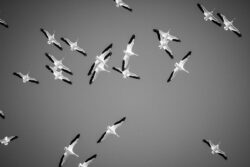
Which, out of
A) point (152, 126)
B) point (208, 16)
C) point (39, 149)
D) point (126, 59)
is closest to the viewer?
point (208, 16)

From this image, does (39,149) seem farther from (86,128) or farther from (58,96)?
(58,96)

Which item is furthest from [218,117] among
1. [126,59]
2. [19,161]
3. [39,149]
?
[126,59]

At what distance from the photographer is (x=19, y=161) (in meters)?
76.0

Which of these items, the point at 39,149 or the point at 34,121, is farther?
the point at 34,121

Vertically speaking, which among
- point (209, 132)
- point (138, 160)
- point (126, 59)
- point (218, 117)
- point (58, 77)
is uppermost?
point (218, 117)

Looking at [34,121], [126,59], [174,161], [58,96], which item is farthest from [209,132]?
[126,59]

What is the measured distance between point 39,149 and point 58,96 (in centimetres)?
7545

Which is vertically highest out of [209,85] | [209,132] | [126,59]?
[209,85]

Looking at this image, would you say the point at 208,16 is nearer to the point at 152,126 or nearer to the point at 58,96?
the point at 152,126

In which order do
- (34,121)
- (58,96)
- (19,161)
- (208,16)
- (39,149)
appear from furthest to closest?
(58,96), (34,121), (39,149), (19,161), (208,16)

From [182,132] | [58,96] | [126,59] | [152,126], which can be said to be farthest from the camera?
[58,96]

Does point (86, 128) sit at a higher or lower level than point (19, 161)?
higher

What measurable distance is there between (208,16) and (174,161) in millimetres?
68680

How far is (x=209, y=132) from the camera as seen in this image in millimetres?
125250
